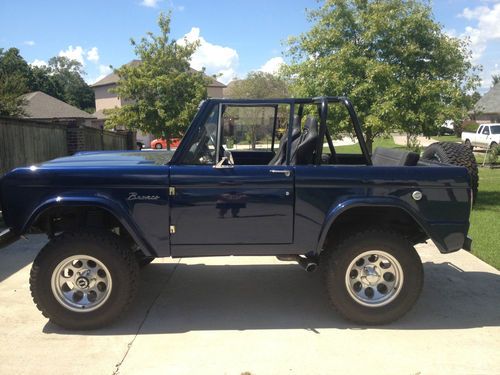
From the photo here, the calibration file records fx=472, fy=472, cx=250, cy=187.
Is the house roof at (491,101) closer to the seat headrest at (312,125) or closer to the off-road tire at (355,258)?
the seat headrest at (312,125)

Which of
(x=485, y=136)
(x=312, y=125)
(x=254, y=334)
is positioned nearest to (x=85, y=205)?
(x=254, y=334)

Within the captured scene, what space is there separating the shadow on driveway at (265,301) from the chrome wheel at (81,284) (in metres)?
0.25

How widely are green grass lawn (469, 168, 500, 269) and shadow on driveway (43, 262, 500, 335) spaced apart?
70 cm

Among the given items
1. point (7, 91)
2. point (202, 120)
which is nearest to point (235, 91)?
point (7, 91)

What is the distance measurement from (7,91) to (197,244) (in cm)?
2002

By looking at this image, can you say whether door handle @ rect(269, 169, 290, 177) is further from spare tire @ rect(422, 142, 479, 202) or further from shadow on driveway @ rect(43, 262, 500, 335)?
spare tire @ rect(422, 142, 479, 202)

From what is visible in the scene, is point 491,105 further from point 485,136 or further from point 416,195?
point 416,195

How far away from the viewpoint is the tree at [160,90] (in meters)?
16.2

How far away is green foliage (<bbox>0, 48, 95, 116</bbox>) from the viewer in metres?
20.2

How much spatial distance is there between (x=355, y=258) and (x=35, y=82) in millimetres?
69784

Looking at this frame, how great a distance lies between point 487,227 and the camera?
24.7 feet

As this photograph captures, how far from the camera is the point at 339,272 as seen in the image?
13.3 feet

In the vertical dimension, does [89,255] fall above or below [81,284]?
above

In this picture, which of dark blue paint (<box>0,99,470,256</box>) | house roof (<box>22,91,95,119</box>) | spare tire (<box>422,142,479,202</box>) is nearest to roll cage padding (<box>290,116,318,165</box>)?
dark blue paint (<box>0,99,470,256</box>)
